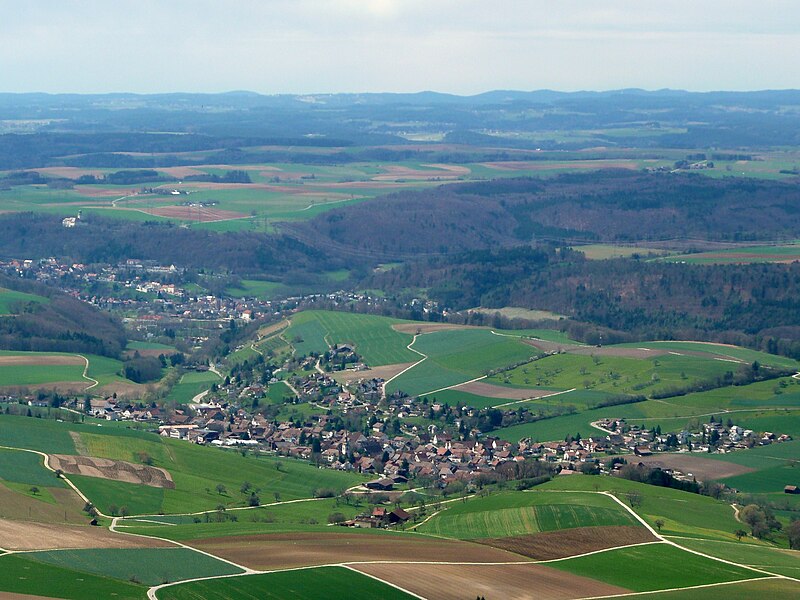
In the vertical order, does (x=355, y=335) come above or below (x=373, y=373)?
above

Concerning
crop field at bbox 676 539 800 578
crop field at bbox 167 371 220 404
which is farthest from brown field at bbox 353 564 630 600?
crop field at bbox 167 371 220 404

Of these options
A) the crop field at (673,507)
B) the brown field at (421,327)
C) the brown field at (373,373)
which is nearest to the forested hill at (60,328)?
the brown field at (373,373)

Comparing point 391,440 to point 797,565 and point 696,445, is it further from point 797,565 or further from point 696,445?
point 797,565

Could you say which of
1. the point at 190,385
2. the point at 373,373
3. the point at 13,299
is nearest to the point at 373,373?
the point at 373,373

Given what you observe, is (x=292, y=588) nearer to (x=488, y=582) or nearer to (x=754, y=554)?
(x=488, y=582)

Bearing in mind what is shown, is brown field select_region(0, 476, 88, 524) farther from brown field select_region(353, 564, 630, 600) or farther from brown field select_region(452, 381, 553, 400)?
brown field select_region(452, 381, 553, 400)
